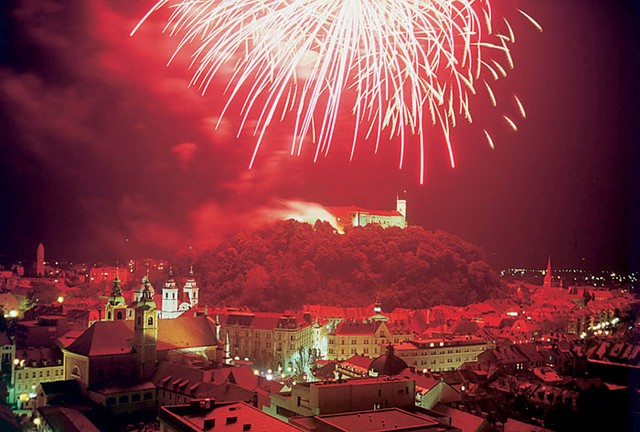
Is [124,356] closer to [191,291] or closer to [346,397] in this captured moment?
[346,397]

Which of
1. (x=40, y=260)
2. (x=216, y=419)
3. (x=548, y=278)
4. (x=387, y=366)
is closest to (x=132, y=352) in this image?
(x=387, y=366)

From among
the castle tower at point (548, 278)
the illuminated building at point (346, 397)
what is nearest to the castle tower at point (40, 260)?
the illuminated building at point (346, 397)

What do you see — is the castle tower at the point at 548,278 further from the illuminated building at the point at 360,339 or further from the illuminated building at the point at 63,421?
the illuminated building at the point at 63,421

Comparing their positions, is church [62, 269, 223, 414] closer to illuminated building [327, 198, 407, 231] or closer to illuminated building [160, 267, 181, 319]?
illuminated building [160, 267, 181, 319]

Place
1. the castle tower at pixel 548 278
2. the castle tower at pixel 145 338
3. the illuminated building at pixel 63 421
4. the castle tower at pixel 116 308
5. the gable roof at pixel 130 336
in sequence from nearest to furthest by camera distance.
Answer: the illuminated building at pixel 63 421 < the gable roof at pixel 130 336 < the castle tower at pixel 145 338 < the castle tower at pixel 116 308 < the castle tower at pixel 548 278

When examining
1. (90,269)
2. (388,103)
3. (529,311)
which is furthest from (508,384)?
(90,269)

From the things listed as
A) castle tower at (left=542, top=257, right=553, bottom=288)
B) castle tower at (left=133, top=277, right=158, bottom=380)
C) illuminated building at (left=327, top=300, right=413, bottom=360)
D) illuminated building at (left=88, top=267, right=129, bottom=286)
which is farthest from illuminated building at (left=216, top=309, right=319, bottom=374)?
castle tower at (left=542, top=257, right=553, bottom=288)
